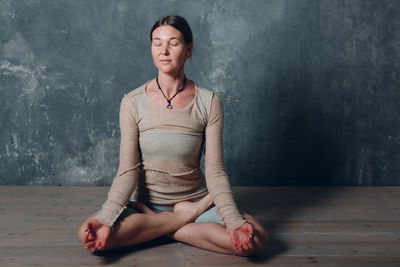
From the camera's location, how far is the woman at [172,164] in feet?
6.54

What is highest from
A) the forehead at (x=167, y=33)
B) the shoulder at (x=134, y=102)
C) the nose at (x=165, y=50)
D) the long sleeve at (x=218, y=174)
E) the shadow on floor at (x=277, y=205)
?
the forehead at (x=167, y=33)

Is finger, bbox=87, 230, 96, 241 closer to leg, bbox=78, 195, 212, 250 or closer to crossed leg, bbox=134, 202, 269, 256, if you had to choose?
leg, bbox=78, 195, 212, 250

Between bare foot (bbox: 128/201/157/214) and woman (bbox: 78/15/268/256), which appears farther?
bare foot (bbox: 128/201/157/214)

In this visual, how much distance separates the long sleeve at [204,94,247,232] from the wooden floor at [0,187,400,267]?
0.20 m

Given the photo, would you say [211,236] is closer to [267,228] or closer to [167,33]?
[267,228]

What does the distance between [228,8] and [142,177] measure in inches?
59.1

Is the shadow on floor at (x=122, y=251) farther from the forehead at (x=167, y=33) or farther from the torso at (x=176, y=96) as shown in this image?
the forehead at (x=167, y=33)

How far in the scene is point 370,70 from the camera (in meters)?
3.20

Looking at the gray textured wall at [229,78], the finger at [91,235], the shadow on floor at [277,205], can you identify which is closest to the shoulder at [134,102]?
the finger at [91,235]

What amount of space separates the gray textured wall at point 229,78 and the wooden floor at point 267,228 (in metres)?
0.22

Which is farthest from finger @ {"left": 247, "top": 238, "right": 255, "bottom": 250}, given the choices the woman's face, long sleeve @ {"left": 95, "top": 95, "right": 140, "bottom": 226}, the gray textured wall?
the gray textured wall

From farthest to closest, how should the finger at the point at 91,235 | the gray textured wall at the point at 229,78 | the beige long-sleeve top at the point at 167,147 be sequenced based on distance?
the gray textured wall at the point at 229,78 → the beige long-sleeve top at the point at 167,147 → the finger at the point at 91,235

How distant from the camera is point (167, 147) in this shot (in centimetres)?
210

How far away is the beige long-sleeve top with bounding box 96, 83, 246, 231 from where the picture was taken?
6.85 feet
